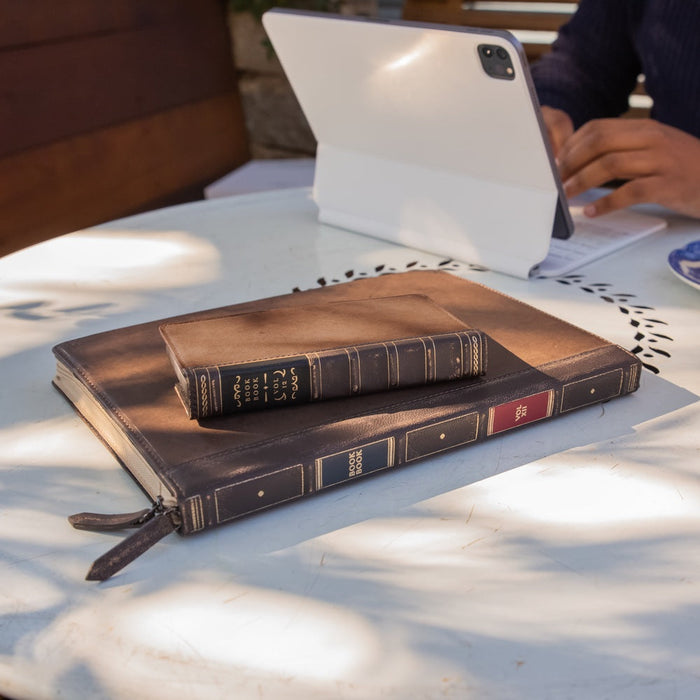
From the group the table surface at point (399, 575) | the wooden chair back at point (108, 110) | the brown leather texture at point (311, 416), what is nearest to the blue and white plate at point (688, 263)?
the table surface at point (399, 575)

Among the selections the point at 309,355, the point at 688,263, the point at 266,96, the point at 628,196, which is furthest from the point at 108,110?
the point at 309,355

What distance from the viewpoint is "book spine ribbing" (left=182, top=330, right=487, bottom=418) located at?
2.23ft

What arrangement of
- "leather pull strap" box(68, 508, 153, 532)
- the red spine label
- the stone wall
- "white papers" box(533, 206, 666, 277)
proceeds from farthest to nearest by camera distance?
the stone wall
"white papers" box(533, 206, 666, 277)
the red spine label
"leather pull strap" box(68, 508, 153, 532)

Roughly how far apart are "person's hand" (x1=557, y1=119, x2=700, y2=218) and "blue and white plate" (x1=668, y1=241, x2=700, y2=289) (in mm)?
216

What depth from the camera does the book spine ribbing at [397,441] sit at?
2.08 ft

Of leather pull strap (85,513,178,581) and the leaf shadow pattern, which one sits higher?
leather pull strap (85,513,178,581)

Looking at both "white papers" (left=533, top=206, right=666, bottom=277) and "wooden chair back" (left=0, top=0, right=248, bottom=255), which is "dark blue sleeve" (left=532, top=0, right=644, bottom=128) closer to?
"white papers" (left=533, top=206, right=666, bottom=277)

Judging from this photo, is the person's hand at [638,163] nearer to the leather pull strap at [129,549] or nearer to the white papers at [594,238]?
the white papers at [594,238]

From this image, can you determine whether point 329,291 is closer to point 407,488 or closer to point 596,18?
point 407,488

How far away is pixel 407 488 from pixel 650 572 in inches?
8.1

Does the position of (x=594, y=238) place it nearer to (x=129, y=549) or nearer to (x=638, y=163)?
(x=638, y=163)

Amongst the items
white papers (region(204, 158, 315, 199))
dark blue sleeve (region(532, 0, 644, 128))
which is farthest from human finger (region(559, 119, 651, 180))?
white papers (region(204, 158, 315, 199))

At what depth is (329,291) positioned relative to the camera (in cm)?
97

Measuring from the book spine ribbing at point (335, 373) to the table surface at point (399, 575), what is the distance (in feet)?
0.27
